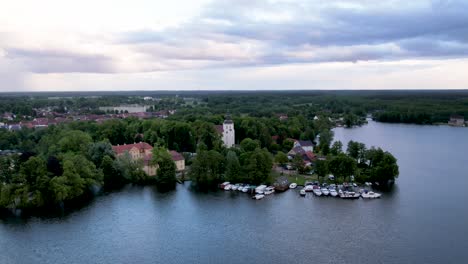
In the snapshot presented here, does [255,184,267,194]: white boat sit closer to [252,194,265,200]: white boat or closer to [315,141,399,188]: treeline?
[252,194,265,200]: white boat

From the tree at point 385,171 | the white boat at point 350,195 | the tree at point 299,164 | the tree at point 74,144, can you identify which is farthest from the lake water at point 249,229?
the tree at point 74,144

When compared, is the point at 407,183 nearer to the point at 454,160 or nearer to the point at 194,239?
the point at 454,160

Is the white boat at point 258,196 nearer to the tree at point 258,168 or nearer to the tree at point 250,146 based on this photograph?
the tree at point 258,168

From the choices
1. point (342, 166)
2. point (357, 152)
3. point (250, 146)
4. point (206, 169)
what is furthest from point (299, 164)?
point (206, 169)

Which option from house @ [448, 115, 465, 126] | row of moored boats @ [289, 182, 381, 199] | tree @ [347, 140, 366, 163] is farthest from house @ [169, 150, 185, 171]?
house @ [448, 115, 465, 126]

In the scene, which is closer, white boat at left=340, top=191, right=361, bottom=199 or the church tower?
white boat at left=340, top=191, right=361, bottom=199

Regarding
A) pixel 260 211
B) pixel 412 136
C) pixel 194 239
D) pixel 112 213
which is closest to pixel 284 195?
pixel 260 211

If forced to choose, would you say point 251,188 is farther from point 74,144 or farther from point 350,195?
point 74,144
